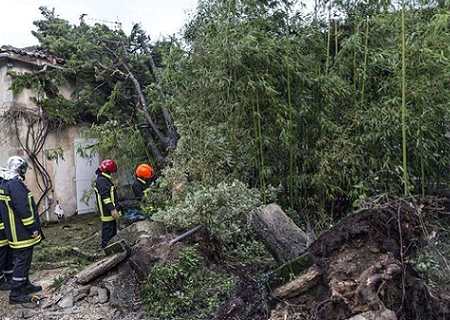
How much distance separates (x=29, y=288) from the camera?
4426 mm

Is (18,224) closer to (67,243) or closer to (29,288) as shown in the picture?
(29,288)

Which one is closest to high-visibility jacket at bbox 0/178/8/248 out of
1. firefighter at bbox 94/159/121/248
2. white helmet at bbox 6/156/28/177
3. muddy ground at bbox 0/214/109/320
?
muddy ground at bbox 0/214/109/320

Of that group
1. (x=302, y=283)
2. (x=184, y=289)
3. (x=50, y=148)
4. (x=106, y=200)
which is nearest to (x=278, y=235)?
(x=302, y=283)

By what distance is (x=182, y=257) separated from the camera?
4164 mm

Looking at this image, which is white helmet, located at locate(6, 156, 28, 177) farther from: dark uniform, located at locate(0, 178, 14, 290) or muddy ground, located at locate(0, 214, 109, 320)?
muddy ground, located at locate(0, 214, 109, 320)

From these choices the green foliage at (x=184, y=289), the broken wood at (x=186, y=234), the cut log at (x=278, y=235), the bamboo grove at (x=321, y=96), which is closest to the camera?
the green foliage at (x=184, y=289)

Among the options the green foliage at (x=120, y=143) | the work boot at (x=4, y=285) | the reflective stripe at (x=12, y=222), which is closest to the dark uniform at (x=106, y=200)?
the work boot at (x=4, y=285)

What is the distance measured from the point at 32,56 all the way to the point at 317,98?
620cm

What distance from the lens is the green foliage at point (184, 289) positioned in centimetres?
377

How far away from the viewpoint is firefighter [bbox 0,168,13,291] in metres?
4.65

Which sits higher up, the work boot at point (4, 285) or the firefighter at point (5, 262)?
the firefighter at point (5, 262)

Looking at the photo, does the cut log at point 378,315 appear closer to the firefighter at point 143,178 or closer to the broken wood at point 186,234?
the broken wood at point 186,234

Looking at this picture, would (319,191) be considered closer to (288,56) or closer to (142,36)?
(288,56)

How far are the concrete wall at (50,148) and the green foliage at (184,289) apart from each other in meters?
5.30
